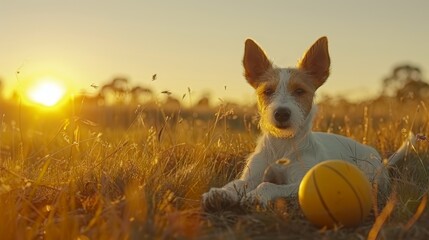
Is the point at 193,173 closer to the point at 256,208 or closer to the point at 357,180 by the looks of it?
the point at 256,208

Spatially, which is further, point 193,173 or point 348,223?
point 193,173

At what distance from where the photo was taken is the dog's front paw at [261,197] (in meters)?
4.72

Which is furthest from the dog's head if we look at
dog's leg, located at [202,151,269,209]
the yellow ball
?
the yellow ball

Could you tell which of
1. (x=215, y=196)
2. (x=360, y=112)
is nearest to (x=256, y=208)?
(x=215, y=196)

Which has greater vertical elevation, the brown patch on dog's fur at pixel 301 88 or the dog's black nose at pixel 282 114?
the brown patch on dog's fur at pixel 301 88

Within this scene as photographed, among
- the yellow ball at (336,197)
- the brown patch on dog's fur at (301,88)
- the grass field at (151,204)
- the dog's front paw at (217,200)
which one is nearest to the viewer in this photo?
the grass field at (151,204)

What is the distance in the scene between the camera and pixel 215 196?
15.2ft

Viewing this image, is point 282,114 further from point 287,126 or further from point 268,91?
point 268,91

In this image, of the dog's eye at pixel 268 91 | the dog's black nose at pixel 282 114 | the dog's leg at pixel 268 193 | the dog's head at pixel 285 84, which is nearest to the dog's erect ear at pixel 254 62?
the dog's head at pixel 285 84

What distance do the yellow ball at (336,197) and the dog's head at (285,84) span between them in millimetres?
1480

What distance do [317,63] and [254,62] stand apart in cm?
62

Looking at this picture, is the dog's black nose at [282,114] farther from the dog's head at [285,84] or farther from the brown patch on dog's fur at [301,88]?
the brown patch on dog's fur at [301,88]

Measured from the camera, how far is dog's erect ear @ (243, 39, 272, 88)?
6316mm

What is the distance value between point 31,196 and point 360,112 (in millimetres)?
9707
